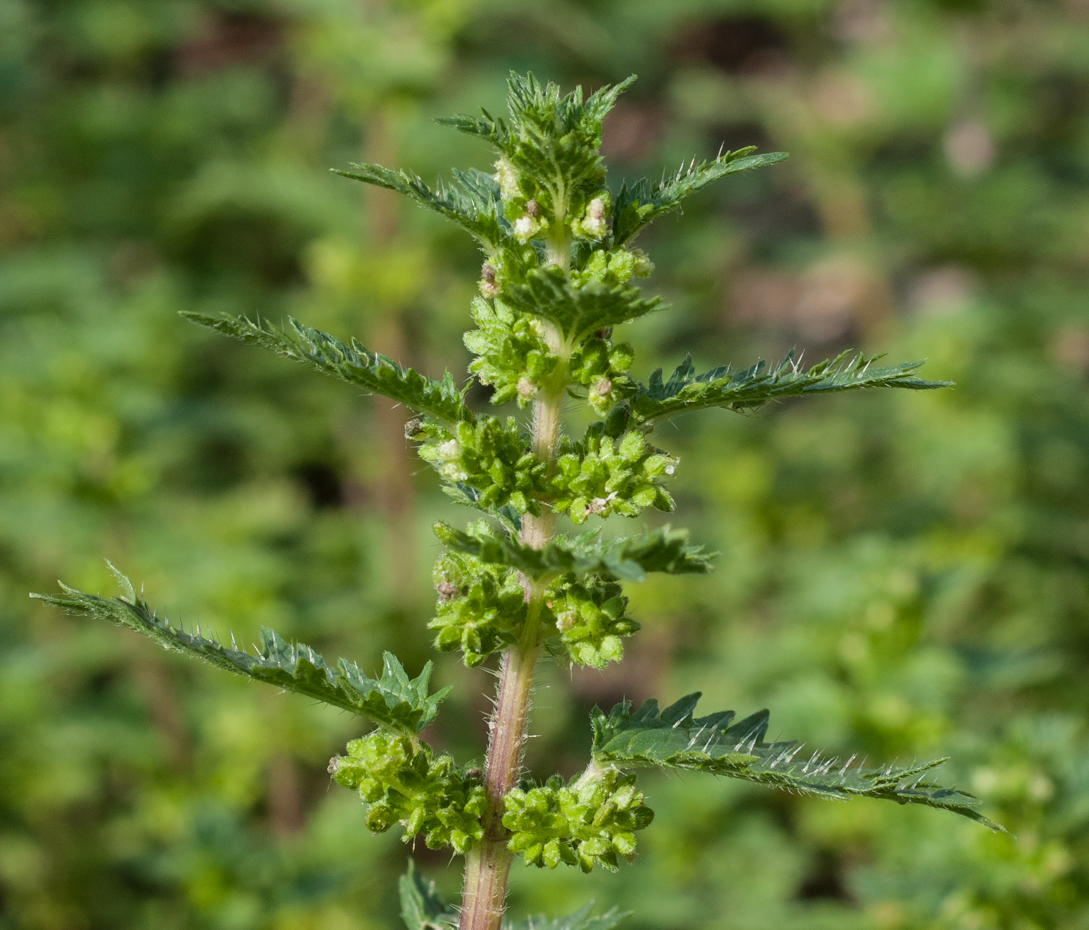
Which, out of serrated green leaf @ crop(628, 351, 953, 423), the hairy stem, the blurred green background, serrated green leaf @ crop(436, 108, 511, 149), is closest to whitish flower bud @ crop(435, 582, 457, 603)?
the hairy stem

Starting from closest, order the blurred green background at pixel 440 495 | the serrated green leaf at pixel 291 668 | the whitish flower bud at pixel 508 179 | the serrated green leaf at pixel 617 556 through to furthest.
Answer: the serrated green leaf at pixel 617 556, the serrated green leaf at pixel 291 668, the whitish flower bud at pixel 508 179, the blurred green background at pixel 440 495

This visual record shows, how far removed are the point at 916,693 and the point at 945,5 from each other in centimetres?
429

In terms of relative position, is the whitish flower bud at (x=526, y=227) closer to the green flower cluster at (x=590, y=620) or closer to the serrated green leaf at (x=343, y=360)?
the serrated green leaf at (x=343, y=360)

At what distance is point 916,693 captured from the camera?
3.35m

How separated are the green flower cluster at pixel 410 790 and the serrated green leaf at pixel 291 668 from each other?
0.12ft

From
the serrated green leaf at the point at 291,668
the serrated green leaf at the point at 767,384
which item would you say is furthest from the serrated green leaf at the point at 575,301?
the serrated green leaf at the point at 291,668

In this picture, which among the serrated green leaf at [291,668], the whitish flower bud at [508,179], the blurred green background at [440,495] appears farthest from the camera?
the blurred green background at [440,495]

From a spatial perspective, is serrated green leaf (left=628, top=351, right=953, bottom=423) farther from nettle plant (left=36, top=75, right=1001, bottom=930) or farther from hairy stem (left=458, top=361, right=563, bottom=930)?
hairy stem (left=458, top=361, right=563, bottom=930)

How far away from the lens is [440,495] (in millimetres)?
5816

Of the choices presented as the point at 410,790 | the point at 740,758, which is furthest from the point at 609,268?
the point at 410,790

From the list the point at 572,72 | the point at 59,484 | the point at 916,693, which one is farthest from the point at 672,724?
the point at 572,72

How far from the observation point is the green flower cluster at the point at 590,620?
1540 millimetres

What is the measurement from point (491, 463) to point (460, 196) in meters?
0.36

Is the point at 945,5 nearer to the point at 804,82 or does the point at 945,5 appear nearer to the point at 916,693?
the point at 804,82
